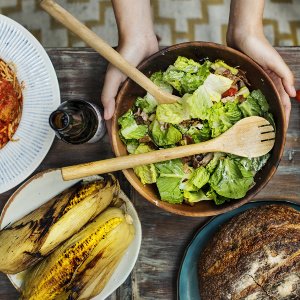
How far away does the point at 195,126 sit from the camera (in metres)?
1.19

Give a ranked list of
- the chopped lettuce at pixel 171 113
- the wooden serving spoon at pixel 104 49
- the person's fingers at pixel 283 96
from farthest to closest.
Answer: the person's fingers at pixel 283 96
the chopped lettuce at pixel 171 113
the wooden serving spoon at pixel 104 49

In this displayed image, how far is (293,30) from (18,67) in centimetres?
115

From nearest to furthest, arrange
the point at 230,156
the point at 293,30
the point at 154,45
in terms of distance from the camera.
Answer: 1. the point at 230,156
2. the point at 154,45
3. the point at 293,30

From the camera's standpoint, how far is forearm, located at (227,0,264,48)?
126cm

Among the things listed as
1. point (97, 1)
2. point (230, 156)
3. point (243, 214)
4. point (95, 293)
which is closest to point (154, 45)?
point (230, 156)

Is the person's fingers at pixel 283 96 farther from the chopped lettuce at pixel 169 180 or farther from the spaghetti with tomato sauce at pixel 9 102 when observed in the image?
the spaghetti with tomato sauce at pixel 9 102

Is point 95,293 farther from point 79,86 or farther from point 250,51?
point 250,51

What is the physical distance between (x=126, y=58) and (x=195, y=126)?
256 millimetres

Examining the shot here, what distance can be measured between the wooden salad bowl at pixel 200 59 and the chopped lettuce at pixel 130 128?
Answer: 13 mm

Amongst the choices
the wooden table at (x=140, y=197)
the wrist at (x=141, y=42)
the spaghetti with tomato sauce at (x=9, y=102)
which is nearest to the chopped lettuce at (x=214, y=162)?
the wooden table at (x=140, y=197)

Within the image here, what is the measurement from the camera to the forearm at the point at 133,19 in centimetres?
131

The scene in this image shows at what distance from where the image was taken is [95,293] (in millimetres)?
1284

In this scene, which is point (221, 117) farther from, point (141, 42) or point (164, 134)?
point (141, 42)

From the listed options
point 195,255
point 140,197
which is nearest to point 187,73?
point 140,197
